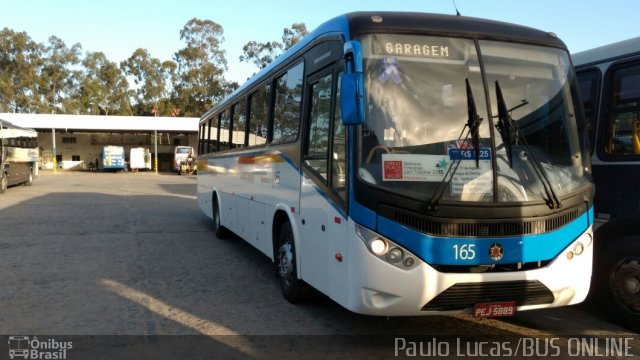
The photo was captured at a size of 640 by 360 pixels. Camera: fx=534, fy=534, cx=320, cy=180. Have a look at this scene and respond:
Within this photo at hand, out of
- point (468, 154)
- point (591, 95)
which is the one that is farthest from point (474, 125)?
point (591, 95)

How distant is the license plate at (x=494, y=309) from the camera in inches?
167

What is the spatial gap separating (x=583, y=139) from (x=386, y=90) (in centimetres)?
197

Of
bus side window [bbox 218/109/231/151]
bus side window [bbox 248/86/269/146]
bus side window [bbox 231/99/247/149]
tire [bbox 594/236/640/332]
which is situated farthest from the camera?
bus side window [bbox 218/109/231/151]

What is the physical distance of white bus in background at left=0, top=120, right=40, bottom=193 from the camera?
21673mm

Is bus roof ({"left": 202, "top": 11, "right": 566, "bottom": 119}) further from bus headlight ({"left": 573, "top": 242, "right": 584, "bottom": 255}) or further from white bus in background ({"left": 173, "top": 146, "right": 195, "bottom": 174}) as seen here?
white bus in background ({"left": 173, "top": 146, "right": 195, "bottom": 174})

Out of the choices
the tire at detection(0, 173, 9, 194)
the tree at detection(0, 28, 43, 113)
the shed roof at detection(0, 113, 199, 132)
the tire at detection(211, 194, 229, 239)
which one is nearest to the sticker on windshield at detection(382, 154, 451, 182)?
→ the tire at detection(211, 194, 229, 239)

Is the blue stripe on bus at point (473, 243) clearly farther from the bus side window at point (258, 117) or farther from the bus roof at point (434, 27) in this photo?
the bus side window at point (258, 117)

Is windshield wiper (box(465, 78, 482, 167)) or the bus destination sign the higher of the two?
the bus destination sign

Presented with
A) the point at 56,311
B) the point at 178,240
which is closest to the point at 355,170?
the point at 56,311

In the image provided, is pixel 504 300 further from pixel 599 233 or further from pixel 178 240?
pixel 178 240

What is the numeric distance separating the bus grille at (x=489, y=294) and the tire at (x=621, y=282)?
50.2 inches

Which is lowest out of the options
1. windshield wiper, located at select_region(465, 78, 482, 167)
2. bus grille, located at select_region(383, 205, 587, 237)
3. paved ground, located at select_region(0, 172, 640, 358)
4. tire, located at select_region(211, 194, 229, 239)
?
paved ground, located at select_region(0, 172, 640, 358)

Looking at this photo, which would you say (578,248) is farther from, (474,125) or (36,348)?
(36,348)

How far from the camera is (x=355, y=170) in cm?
431
